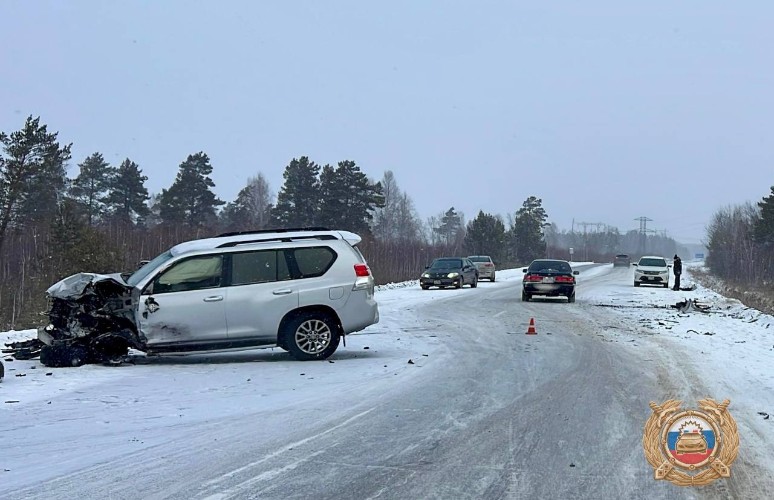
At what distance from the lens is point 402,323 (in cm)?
1892

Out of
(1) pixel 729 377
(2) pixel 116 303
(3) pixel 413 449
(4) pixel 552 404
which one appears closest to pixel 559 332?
(1) pixel 729 377

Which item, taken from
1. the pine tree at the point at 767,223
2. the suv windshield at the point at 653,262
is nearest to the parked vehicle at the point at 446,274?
the suv windshield at the point at 653,262

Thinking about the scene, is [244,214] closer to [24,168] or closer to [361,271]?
[24,168]

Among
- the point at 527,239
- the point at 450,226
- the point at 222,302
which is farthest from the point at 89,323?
the point at 450,226

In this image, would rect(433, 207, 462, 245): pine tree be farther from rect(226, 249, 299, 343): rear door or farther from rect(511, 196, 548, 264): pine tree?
rect(226, 249, 299, 343): rear door

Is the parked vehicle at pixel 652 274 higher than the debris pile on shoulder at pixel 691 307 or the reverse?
higher

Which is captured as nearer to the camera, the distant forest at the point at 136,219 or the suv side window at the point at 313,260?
the suv side window at the point at 313,260

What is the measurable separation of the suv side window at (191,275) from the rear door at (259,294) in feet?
0.71

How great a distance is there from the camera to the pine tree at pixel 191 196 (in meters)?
70.4

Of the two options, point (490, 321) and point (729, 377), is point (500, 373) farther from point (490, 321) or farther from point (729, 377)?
point (490, 321)

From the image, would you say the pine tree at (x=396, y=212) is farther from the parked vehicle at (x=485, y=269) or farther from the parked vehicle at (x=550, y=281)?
the parked vehicle at (x=550, y=281)

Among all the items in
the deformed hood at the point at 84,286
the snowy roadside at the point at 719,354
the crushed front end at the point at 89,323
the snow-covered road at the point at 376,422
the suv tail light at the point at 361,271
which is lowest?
the snowy roadside at the point at 719,354

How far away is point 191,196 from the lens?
7119 centimetres

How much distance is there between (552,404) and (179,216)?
Answer: 65457mm
